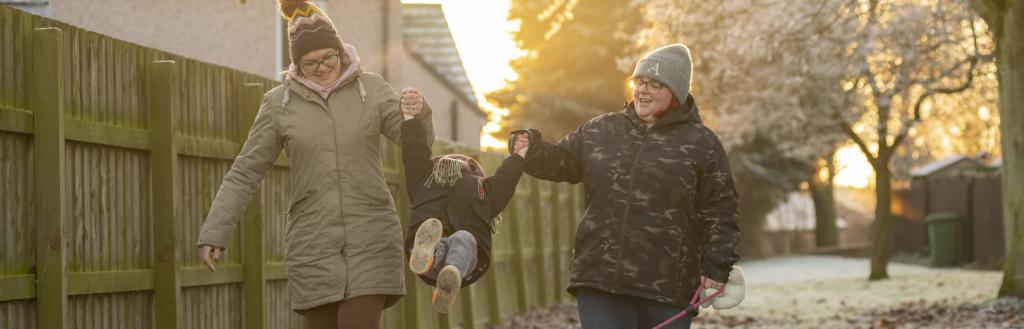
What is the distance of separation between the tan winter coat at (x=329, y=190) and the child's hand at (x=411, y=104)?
0.08 m

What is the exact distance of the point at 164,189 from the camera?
7.10 metres

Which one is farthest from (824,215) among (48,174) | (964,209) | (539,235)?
(48,174)

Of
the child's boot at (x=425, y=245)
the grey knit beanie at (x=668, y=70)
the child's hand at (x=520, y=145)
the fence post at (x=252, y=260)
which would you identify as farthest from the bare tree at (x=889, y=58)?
the child's boot at (x=425, y=245)

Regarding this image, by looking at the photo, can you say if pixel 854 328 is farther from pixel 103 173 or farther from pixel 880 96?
pixel 880 96

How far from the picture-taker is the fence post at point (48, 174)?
238 inches

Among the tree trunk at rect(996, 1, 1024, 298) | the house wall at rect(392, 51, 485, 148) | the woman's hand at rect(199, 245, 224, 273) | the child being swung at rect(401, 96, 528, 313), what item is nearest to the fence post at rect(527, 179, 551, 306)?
the house wall at rect(392, 51, 485, 148)

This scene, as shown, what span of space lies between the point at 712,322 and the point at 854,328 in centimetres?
205

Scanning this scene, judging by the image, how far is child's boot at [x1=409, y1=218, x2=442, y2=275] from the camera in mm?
5625

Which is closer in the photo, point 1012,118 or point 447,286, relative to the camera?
point 447,286

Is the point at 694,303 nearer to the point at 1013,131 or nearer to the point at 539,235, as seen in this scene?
the point at 1013,131

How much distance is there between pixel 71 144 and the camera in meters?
6.37

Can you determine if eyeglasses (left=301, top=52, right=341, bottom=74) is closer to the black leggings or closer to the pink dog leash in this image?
the black leggings

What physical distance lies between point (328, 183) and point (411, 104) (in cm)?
45

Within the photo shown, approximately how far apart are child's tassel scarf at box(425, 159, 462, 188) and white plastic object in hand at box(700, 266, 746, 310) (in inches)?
42.4
